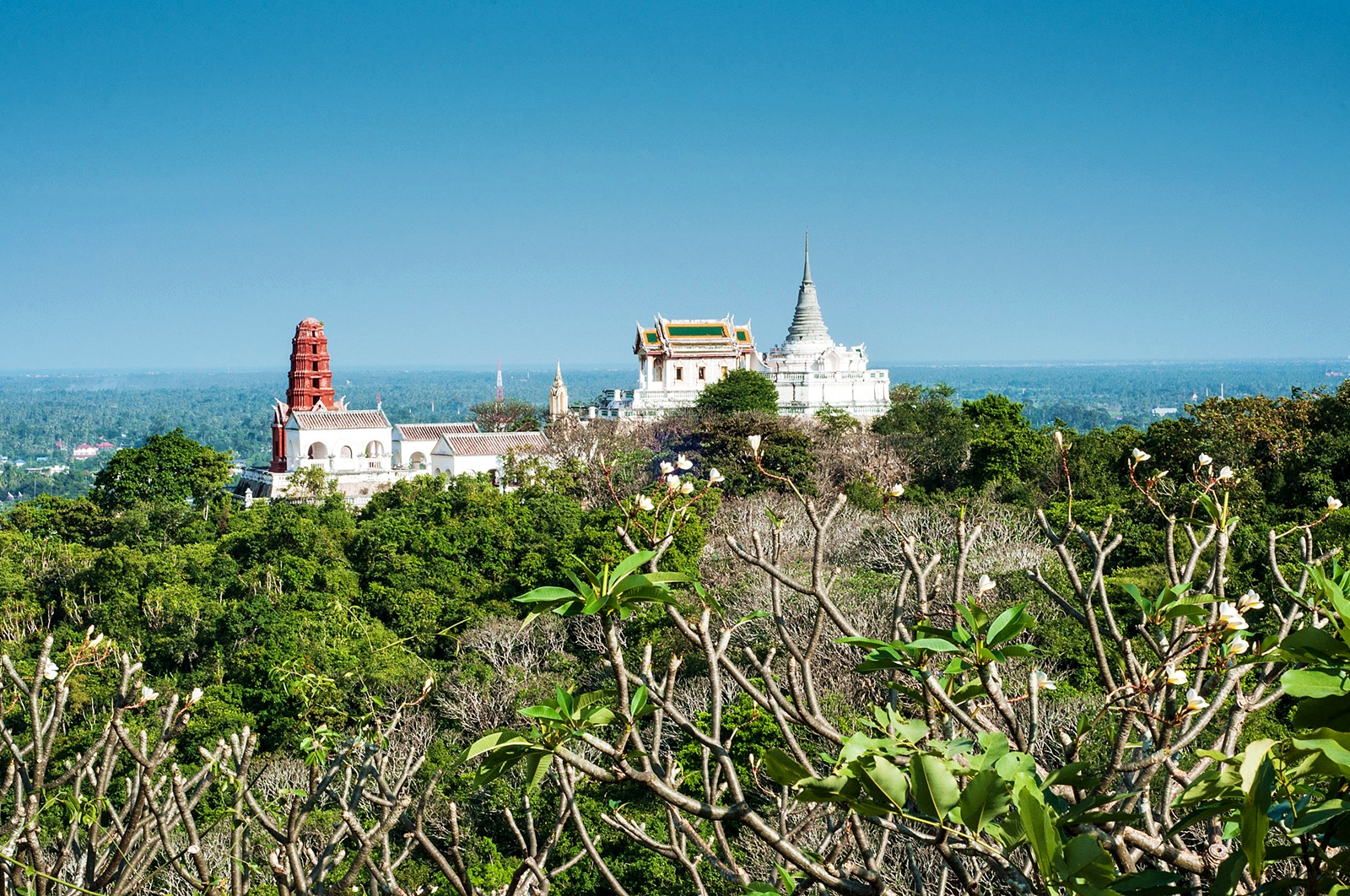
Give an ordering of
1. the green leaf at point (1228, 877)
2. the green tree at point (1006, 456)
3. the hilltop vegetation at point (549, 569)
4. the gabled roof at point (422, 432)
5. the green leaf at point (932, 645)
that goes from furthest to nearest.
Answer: the gabled roof at point (422, 432) < the green tree at point (1006, 456) < the hilltop vegetation at point (549, 569) < the green leaf at point (932, 645) < the green leaf at point (1228, 877)

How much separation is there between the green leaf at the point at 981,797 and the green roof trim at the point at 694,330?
45.1m

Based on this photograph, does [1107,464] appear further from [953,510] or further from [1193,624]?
[1193,624]

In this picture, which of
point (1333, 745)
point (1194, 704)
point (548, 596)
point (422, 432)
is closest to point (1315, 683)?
point (1333, 745)

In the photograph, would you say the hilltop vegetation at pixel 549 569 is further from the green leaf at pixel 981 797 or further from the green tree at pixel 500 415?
the green tree at pixel 500 415

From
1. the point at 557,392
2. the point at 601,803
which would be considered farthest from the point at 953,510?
the point at 557,392

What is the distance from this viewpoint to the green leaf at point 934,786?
2.32 metres

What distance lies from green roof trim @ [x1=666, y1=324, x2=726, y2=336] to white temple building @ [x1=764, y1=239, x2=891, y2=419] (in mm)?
2588

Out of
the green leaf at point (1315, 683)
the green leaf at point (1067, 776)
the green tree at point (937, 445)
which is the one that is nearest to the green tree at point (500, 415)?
the green tree at point (937, 445)

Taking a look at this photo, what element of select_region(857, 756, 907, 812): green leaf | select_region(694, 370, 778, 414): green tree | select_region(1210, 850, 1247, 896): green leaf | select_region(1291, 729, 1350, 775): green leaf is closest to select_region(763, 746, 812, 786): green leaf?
select_region(857, 756, 907, 812): green leaf

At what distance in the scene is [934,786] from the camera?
2322 millimetres

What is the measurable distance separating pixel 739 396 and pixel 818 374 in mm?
8390

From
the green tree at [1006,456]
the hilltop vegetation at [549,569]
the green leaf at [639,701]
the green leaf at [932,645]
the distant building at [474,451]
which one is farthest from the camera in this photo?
the distant building at [474,451]

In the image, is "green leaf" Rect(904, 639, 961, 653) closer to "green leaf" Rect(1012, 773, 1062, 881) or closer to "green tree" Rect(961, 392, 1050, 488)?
"green leaf" Rect(1012, 773, 1062, 881)

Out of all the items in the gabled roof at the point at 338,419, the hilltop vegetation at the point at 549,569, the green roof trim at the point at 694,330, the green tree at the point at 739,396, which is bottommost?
the hilltop vegetation at the point at 549,569
